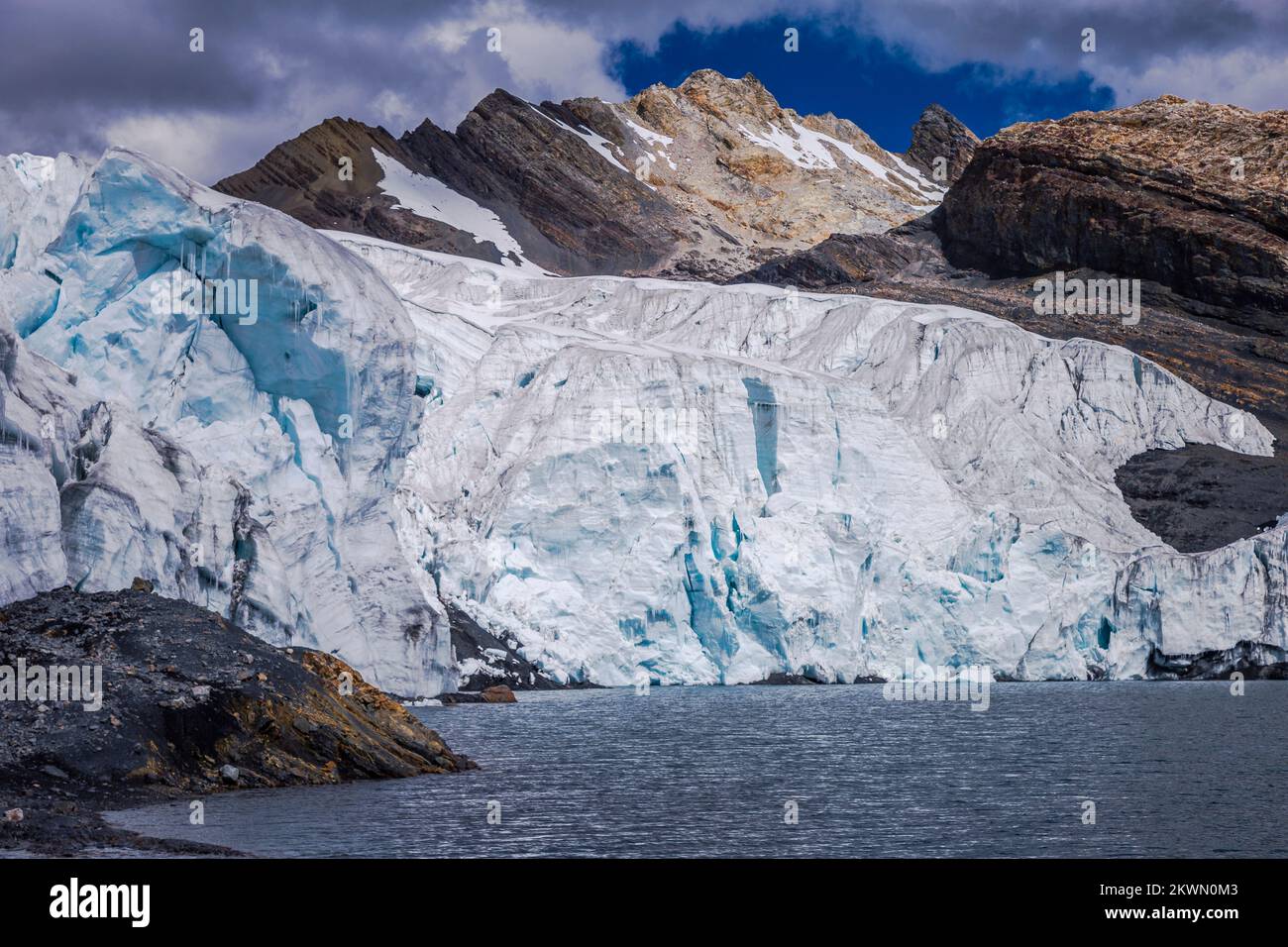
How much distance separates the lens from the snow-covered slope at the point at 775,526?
51.4 meters

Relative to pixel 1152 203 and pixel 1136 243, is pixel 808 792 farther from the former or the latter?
pixel 1152 203

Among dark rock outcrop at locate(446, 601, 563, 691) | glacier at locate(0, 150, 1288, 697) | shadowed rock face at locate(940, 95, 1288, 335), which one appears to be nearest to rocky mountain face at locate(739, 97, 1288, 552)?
shadowed rock face at locate(940, 95, 1288, 335)

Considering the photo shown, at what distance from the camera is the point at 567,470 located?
5312 centimetres

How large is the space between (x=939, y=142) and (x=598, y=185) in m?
68.1

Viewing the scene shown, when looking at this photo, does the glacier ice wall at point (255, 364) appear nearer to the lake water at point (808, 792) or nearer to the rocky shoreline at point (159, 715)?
the lake water at point (808, 792)

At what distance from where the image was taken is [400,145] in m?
137

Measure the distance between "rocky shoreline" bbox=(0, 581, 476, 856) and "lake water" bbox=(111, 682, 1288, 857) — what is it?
28.9 inches

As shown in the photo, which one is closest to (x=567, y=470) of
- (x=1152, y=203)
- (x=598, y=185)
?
(x=1152, y=203)

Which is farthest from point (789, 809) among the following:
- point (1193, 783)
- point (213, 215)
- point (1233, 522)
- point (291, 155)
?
point (291, 155)

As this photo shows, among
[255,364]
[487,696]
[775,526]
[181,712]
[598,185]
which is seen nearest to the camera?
[181,712]

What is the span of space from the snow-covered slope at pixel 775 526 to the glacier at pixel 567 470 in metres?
0.13

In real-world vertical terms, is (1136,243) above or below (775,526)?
above

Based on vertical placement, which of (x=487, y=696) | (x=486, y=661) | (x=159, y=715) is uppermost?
(x=486, y=661)

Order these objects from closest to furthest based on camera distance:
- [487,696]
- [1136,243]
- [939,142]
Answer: [487,696] < [1136,243] < [939,142]
